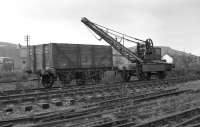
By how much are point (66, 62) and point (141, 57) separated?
7.36 metres

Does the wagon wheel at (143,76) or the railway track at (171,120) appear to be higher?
the wagon wheel at (143,76)

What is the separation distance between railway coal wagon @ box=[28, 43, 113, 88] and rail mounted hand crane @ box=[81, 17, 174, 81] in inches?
115

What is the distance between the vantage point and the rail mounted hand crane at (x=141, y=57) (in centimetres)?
2230

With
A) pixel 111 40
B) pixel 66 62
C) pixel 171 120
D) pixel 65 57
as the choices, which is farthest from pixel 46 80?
pixel 171 120

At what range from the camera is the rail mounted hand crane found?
73.2 feet

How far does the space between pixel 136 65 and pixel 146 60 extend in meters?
1.30

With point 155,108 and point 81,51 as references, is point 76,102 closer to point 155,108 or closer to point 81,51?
point 155,108

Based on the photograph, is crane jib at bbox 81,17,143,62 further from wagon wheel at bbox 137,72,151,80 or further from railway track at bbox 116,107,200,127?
railway track at bbox 116,107,200,127

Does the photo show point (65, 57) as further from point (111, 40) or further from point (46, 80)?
point (111, 40)

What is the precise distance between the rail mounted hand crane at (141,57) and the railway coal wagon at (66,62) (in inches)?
115

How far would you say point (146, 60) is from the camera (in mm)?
23094

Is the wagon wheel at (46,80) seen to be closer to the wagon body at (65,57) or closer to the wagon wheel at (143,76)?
the wagon body at (65,57)

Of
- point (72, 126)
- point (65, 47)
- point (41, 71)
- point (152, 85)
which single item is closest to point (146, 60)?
point (152, 85)

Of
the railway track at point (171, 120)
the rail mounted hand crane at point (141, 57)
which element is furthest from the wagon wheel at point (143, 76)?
the railway track at point (171, 120)
